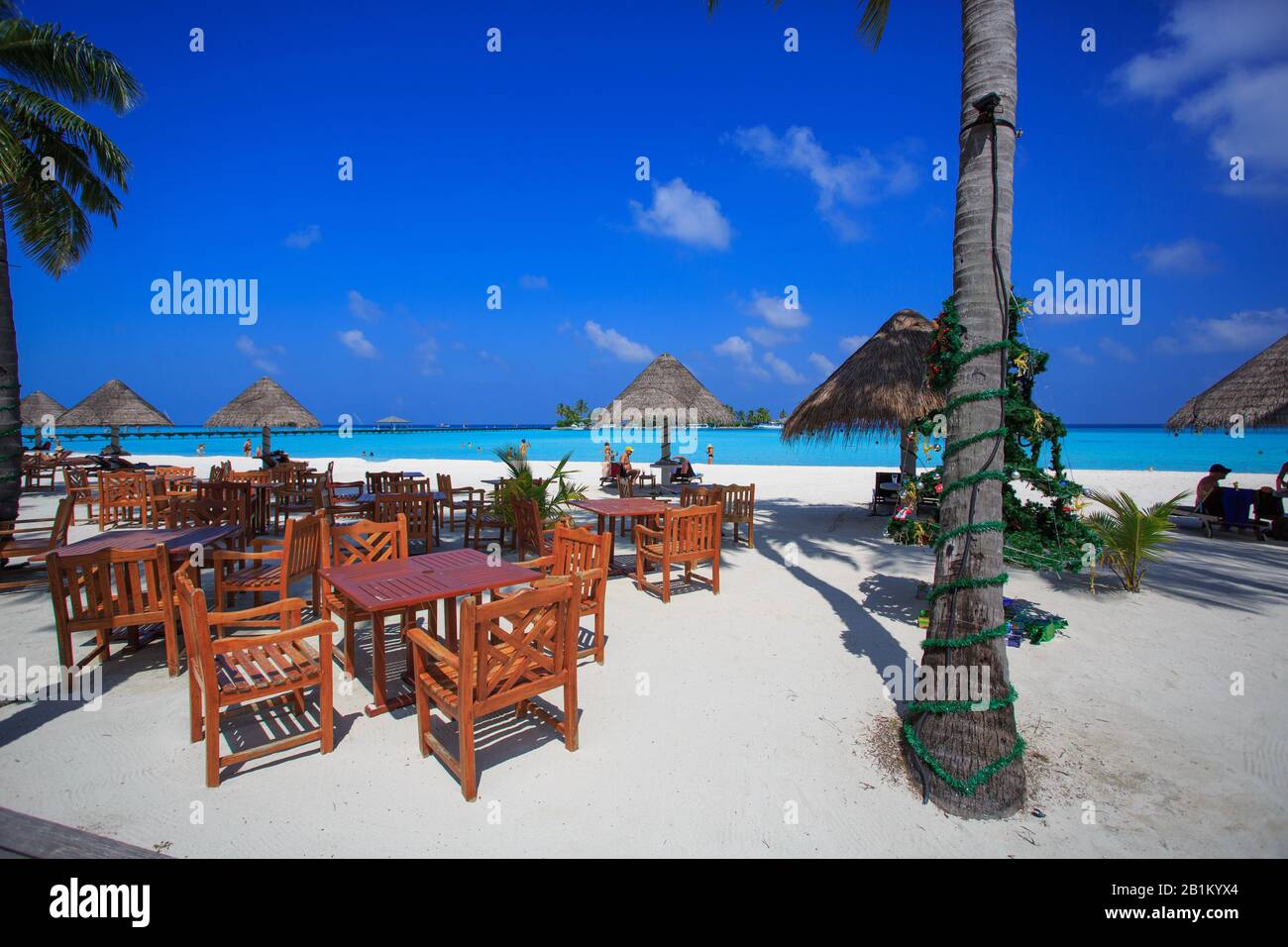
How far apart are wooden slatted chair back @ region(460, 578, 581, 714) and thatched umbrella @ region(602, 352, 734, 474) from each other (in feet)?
38.3

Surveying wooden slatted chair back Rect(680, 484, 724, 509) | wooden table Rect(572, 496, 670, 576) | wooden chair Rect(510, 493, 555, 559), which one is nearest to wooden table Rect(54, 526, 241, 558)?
wooden chair Rect(510, 493, 555, 559)

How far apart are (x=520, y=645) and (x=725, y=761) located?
1.26 m

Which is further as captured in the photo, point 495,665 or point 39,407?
point 39,407

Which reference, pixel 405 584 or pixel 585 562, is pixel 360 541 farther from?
pixel 585 562

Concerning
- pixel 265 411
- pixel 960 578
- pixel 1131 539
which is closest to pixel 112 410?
pixel 265 411

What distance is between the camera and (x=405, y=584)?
3434mm

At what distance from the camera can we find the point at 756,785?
2.85 m

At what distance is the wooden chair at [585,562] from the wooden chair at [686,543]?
4.30 ft

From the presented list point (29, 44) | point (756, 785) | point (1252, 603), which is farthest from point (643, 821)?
point (29, 44)

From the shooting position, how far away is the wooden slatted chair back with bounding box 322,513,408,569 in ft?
14.5

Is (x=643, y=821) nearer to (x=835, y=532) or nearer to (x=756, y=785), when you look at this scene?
(x=756, y=785)

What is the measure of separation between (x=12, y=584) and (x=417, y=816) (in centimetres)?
567

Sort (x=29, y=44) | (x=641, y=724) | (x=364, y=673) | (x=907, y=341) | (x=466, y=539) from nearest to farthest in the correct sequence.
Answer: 1. (x=641, y=724)
2. (x=364, y=673)
3. (x=29, y=44)
4. (x=466, y=539)
5. (x=907, y=341)

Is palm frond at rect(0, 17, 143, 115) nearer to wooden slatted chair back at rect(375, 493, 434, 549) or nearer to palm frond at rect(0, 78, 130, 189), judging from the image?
palm frond at rect(0, 78, 130, 189)
